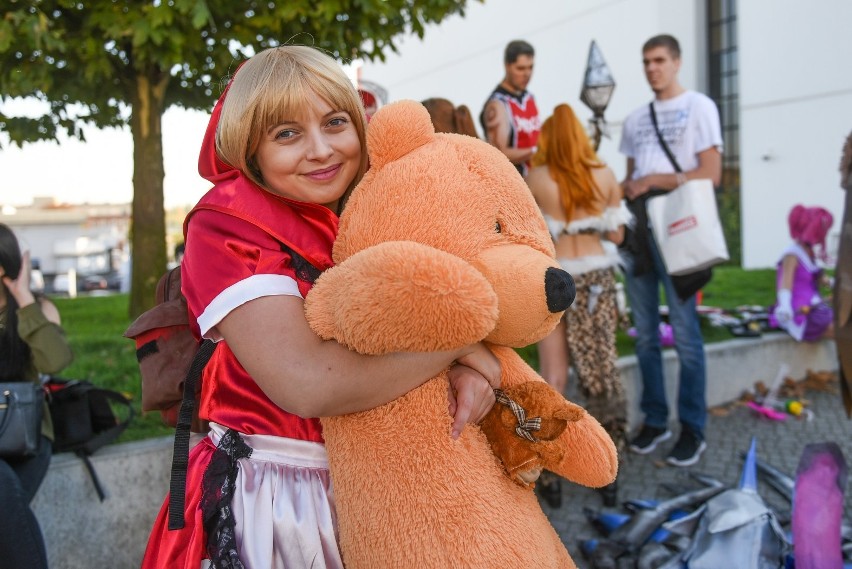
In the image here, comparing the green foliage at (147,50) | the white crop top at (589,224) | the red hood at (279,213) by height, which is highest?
the green foliage at (147,50)

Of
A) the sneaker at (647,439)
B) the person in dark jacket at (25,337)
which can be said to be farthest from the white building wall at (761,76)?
the person in dark jacket at (25,337)

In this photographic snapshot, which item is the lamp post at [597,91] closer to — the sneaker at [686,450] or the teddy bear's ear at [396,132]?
the sneaker at [686,450]

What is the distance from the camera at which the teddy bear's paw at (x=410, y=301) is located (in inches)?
45.2

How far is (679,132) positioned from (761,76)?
1390 centimetres

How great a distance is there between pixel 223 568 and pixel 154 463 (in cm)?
191

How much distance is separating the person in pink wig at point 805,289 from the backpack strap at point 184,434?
5.66 meters

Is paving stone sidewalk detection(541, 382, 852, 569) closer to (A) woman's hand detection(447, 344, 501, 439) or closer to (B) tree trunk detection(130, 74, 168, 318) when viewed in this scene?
(A) woman's hand detection(447, 344, 501, 439)

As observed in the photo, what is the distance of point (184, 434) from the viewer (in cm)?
151

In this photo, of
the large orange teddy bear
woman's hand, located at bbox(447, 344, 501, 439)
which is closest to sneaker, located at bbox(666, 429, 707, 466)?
the large orange teddy bear

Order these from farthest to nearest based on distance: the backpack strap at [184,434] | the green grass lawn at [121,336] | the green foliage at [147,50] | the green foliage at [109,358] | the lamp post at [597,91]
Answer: the lamp post at [597,91] < the green foliage at [147,50] < the green grass lawn at [121,336] < the green foliage at [109,358] < the backpack strap at [184,434]

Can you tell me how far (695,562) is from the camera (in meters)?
2.79

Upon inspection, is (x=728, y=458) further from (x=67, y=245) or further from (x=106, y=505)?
(x=67, y=245)

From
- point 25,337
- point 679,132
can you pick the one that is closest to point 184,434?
point 25,337

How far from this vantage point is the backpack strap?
148 cm
